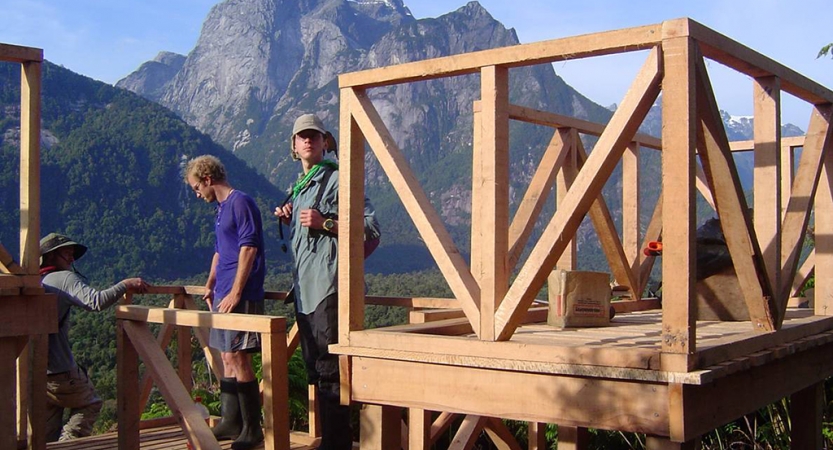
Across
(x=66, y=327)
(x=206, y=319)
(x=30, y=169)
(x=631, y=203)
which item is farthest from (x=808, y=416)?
(x=66, y=327)

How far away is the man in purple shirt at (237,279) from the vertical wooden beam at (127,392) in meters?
0.50

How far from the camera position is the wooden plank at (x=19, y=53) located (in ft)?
15.2

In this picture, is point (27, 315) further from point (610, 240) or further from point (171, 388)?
point (610, 240)

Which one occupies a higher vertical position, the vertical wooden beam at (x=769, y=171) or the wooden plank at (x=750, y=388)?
the vertical wooden beam at (x=769, y=171)

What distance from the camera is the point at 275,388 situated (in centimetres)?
385

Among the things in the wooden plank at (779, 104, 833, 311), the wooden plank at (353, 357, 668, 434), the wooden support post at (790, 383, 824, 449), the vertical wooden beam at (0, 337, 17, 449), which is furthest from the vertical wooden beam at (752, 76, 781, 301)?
the vertical wooden beam at (0, 337, 17, 449)

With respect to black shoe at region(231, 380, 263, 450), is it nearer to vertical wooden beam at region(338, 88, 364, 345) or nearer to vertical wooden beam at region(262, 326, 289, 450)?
vertical wooden beam at region(262, 326, 289, 450)

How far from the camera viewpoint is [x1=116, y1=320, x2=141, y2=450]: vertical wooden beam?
464 cm

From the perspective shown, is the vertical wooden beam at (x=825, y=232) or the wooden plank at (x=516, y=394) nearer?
the wooden plank at (x=516, y=394)

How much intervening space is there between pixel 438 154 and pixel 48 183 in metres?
44.1

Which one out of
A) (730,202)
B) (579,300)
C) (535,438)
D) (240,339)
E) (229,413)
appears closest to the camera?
(730,202)

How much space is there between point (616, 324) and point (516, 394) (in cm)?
129

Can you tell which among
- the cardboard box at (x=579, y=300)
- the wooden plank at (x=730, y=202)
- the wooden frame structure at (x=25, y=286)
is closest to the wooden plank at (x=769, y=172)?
the wooden plank at (x=730, y=202)

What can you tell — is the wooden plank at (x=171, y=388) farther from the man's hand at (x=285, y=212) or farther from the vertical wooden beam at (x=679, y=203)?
the vertical wooden beam at (x=679, y=203)
